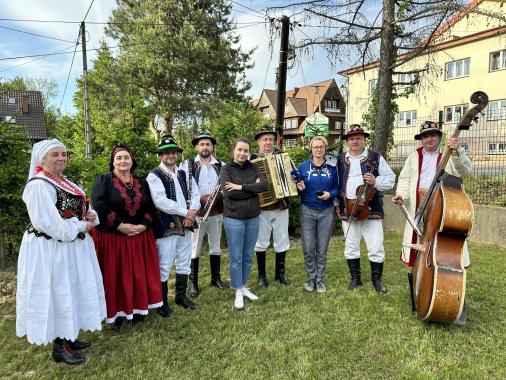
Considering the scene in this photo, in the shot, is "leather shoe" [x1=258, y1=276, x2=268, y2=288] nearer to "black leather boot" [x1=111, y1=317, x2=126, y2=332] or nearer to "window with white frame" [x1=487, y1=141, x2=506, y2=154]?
"black leather boot" [x1=111, y1=317, x2=126, y2=332]

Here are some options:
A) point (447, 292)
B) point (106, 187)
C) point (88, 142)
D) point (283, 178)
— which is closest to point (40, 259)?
point (106, 187)

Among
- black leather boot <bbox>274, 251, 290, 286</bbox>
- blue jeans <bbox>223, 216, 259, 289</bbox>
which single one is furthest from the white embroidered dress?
black leather boot <bbox>274, 251, 290, 286</bbox>

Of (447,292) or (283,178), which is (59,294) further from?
(447,292)

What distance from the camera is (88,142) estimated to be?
13.8 meters

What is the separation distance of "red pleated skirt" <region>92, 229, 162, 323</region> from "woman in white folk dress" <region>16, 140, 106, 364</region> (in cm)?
35

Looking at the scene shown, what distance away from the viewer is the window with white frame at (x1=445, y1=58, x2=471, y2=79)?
971 inches

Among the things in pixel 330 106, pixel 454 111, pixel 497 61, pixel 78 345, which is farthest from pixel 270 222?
pixel 330 106

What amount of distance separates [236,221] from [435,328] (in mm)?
2270

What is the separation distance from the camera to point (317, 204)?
15.6 ft

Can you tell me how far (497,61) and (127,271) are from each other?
25.9 metres

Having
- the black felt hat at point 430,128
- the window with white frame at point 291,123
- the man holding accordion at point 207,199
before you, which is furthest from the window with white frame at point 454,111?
the man holding accordion at point 207,199

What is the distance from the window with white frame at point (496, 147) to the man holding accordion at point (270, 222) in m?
5.56

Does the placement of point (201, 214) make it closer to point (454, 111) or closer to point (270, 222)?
point (270, 222)

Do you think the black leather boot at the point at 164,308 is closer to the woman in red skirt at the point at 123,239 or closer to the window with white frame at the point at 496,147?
the woman in red skirt at the point at 123,239
